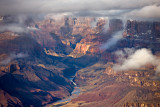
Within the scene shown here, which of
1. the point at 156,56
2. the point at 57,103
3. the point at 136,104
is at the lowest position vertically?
the point at 57,103

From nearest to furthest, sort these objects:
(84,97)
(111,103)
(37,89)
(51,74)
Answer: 1. (111,103)
2. (84,97)
3. (37,89)
4. (51,74)

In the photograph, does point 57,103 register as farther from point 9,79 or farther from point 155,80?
point 155,80

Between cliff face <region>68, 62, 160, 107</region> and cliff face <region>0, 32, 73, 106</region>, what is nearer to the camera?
cliff face <region>68, 62, 160, 107</region>

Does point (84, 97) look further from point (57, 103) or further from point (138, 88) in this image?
point (138, 88)

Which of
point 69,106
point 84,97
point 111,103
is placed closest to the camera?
point 111,103

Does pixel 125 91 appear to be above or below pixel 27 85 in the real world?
above

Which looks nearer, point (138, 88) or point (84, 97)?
point (138, 88)

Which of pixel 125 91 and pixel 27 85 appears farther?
pixel 27 85

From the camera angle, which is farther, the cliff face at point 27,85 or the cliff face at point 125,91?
the cliff face at point 27,85

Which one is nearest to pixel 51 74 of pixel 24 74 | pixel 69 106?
pixel 24 74

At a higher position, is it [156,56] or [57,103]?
[156,56]
